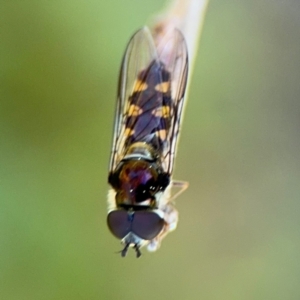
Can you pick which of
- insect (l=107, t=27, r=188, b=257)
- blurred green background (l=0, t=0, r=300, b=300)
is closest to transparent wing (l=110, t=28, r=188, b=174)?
insect (l=107, t=27, r=188, b=257)

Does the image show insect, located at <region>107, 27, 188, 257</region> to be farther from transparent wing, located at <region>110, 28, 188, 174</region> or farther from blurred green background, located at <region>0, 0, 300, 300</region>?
blurred green background, located at <region>0, 0, 300, 300</region>

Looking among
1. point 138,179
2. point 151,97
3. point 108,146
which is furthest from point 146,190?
point 108,146

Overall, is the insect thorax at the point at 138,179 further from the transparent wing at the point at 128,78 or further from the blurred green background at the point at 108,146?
the blurred green background at the point at 108,146

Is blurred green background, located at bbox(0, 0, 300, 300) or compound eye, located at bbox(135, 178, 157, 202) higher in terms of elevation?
blurred green background, located at bbox(0, 0, 300, 300)

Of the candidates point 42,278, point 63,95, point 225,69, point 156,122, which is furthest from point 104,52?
point 42,278

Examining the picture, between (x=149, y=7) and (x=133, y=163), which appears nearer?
(x=133, y=163)

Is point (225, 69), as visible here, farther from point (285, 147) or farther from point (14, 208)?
point (14, 208)

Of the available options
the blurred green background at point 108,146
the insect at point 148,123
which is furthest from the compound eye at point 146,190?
the blurred green background at point 108,146
